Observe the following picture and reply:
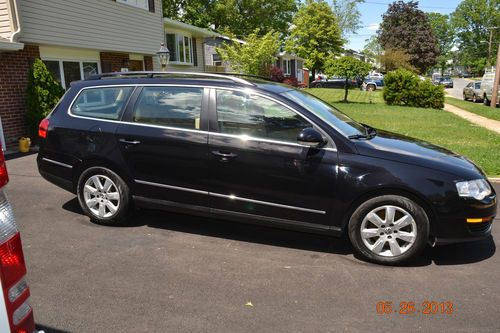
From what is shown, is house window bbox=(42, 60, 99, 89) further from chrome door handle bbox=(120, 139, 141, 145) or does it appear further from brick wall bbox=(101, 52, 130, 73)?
chrome door handle bbox=(120, 139, 141, 145)

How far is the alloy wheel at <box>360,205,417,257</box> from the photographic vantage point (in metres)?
3.76

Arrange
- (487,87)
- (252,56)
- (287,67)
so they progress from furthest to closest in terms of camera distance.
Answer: (287,67) → (487,87) → (252,56)

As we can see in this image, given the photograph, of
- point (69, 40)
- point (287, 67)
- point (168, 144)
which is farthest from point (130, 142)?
point (287, 67)

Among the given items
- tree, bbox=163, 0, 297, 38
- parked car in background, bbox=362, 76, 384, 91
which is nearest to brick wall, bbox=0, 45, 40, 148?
tree, bbox=163, 0, 297, 38

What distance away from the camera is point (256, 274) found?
3684mm

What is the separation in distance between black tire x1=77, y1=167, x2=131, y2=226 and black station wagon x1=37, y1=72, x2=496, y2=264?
12mm

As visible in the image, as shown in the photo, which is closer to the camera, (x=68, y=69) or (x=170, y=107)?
(x=170, y=107)

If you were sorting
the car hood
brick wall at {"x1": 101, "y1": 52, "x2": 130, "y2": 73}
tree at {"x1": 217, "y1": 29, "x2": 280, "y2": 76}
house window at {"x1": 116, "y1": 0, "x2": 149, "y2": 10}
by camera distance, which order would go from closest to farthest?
the car hood < brick wall at {"x1": 101, "y1": 52, "x2": 130, "y2": 73} < house window at {"x1": 116, "y1": 0, "x2": 149, "y2": 10} < tree at {"x1": 217, "y1": 29, "x2": 280, "y2": 76}

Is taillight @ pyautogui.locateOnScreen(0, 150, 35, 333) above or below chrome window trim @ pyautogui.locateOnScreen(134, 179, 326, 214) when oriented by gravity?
above

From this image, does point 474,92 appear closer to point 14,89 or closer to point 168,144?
point 14,89

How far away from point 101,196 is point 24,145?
6072 mm

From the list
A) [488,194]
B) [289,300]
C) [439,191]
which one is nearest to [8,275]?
[289,300]

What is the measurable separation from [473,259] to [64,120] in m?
4.76

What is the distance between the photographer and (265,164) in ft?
13.2
